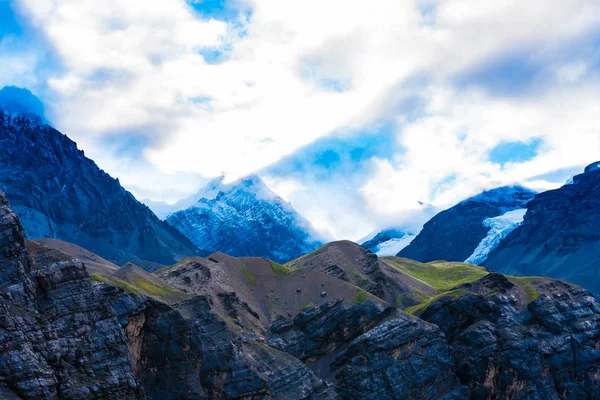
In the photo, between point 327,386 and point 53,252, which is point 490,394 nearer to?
point 327,386

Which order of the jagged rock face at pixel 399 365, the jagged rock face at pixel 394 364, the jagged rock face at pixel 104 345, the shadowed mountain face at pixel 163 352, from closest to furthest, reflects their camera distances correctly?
the jagged rock face at pixel 104 345
the shadowed mountain face at pixel 163 352
the jagged rock face at pixel 399 365
the jagged rock face at pixel 394 364

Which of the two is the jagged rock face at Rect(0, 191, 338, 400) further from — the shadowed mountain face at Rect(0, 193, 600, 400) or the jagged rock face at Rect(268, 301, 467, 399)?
the jagged rock face at Rect(268, 301, 467, 399)

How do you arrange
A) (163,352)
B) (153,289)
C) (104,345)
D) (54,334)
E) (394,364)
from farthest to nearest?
(394,364), (153,289), (163,352), (104,345), (54,334)

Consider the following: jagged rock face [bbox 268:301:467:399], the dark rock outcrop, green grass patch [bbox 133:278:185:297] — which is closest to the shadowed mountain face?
the dark rock outcrop

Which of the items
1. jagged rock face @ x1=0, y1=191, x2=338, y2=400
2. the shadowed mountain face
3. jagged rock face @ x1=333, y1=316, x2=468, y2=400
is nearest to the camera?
jagged rock face @ x1=0, y1=191, x2=338, y2=400

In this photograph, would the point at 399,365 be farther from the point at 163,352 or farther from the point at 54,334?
the point at 54,334

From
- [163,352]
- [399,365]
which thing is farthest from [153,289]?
[399,365]

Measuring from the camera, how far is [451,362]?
194m

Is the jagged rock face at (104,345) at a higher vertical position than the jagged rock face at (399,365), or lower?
higher

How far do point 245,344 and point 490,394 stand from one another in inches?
3052

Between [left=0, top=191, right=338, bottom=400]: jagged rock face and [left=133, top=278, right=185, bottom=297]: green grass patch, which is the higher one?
[left=133, top=278, right=185, bottom=297]: green grass patch

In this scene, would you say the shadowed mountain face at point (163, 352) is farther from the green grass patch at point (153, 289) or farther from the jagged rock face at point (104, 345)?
the green grass patch at point (153, 289)

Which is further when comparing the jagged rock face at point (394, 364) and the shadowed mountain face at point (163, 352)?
the jagged rock face at point (394, 364)

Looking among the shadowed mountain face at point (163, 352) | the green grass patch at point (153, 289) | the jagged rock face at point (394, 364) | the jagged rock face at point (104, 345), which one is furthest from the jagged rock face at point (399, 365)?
the green grass patch at point (153, 289)
